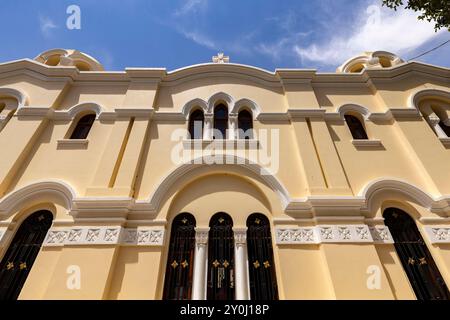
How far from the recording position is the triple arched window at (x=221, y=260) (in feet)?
15.7

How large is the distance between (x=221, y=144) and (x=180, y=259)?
323 centimetres

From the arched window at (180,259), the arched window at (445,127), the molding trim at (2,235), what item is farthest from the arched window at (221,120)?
the arched window at (445,127)

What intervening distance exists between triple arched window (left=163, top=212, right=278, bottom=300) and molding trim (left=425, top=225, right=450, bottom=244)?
3.65m

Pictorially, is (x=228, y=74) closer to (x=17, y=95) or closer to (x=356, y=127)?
(x=356, y=127)

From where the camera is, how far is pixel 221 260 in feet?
16.8

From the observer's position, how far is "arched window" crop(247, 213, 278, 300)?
15.6ft

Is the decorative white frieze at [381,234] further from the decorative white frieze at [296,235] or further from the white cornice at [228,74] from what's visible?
the white cornice at [228,74]

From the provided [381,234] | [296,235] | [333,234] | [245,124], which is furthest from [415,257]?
[245,124]

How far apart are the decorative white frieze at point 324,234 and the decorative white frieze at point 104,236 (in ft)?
9.00

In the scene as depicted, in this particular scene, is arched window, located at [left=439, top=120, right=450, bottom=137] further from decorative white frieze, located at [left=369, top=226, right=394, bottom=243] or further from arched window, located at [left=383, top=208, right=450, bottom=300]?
decorative white frieze, located at [left=369, top=226, right=394, bottom=243]

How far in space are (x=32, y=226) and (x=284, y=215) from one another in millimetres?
6075

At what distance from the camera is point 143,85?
7.96 metres
